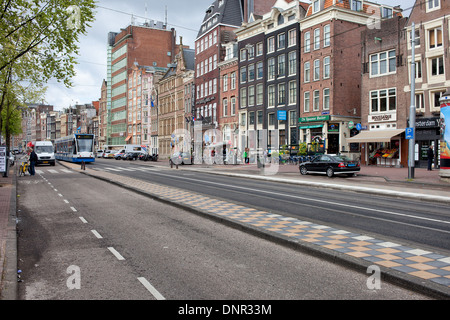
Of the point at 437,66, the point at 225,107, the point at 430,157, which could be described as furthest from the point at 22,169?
the point at 225,107

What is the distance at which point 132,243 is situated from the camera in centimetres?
782

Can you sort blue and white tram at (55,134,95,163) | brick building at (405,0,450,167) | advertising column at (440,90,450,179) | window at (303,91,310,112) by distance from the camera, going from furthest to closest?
blue and white tram at (55,134,95,163), window at (303,91,310,112), brick building at (405,0,450,167), advertising column at (440,90,450,179)

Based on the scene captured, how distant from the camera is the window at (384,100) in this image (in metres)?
35.5

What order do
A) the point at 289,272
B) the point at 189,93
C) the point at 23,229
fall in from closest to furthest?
the point at 289,272 → the point at 23,229 → the point at 189,93

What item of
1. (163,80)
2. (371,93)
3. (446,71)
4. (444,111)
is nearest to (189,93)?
(163,80)

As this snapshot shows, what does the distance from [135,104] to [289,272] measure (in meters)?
99.3

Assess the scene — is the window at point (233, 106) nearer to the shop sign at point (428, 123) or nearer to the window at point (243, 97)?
the window at point (243, 97)

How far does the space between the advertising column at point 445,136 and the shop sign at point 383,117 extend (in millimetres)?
Answer: 14957

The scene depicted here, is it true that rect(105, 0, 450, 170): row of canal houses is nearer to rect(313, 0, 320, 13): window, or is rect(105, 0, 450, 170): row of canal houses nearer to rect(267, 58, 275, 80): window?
rect(267, 58, 275, 80): window

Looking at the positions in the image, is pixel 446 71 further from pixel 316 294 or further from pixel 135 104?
pixel 135 104

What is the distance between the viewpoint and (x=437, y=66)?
103ft

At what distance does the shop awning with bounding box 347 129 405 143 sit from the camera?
111 feet

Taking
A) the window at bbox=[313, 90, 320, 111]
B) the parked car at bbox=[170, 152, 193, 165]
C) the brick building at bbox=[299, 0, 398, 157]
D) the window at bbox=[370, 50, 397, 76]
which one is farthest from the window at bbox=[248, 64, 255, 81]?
the window at bbox=[370, 50, 397, 76]

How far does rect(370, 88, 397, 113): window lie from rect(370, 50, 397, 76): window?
5.73 feet
